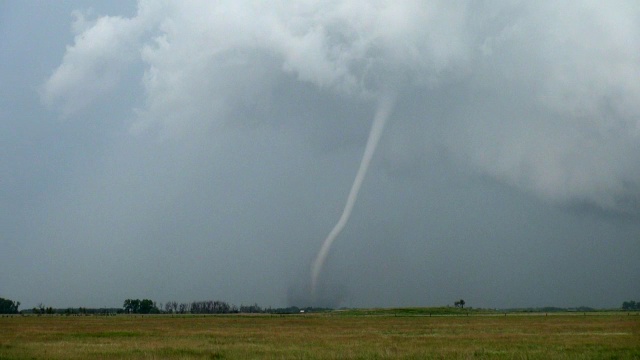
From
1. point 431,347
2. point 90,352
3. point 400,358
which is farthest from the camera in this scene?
point 431,347

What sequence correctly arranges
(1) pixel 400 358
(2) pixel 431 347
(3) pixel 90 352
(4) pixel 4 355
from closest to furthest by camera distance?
(1) pixel 400 358, (4) pixel 4 355, (3) pixel 90 352, (2) pixel 431 347

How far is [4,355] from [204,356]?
33.8ft

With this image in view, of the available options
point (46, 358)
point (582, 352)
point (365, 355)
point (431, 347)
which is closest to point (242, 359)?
point (365, 355)

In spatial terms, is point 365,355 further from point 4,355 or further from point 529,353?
point 4,355

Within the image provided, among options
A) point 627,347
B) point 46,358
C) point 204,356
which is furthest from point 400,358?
point 46,358

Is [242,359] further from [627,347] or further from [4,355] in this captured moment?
[627,347]

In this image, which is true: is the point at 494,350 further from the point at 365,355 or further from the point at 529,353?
the point at 365,355

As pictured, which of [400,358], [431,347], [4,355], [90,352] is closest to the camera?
[400,358]

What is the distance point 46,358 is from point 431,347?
69.6ft

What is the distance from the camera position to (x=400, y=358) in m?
29.5

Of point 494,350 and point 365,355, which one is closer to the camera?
point 365,355

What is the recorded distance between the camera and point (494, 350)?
3484cm

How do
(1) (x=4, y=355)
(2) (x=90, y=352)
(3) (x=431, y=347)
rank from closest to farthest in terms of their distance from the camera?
(1) (x=4, y=355)
(2) (x=90, y=352)
(3) (x=431, y=347)

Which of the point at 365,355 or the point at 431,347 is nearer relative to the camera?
the point at 365,355
